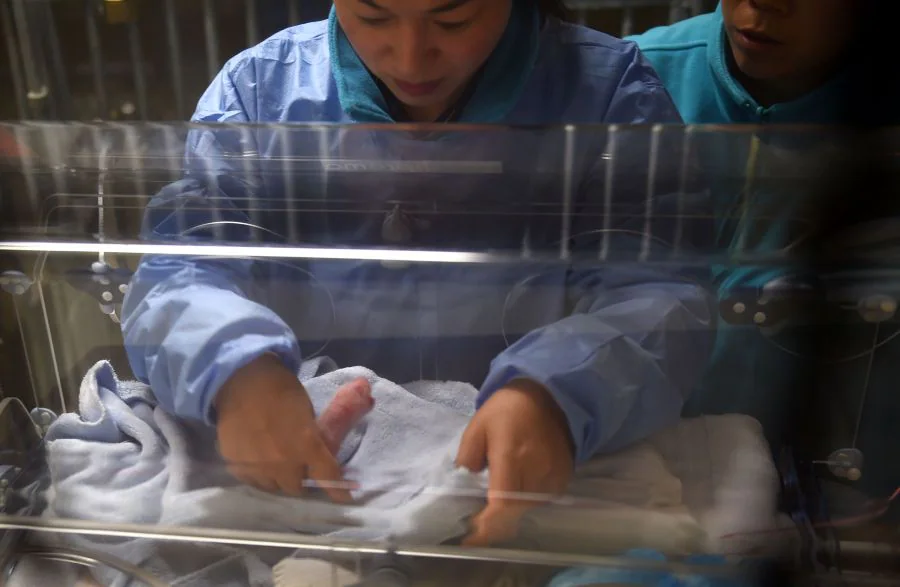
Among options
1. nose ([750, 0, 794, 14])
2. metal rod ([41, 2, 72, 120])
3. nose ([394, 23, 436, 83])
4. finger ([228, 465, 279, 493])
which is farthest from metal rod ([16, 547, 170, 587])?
nose ([750, 0, 794, 14])

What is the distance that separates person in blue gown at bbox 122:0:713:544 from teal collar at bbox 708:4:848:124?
52 mm

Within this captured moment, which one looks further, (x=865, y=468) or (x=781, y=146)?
(x=865, y=468)

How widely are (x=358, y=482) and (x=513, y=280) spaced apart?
24cm

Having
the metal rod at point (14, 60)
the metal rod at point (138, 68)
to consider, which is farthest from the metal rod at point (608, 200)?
the metal rod at point (14, 60)

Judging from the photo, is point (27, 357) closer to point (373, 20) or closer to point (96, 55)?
point (96, 55)

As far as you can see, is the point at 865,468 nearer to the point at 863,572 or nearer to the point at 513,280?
the point at 863,572

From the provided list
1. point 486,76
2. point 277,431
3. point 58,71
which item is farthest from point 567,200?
point 58,71

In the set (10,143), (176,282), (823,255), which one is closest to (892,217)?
(823,255)

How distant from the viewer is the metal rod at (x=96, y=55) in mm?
708

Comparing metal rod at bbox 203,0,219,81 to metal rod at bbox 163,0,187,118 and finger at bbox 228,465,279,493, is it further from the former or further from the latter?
finger at bbox 228,465,279,493

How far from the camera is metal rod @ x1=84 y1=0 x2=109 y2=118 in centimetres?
71

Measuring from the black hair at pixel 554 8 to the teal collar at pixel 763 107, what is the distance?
4.8 inches

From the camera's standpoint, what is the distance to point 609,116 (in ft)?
2.42

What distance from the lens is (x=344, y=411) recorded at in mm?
794
